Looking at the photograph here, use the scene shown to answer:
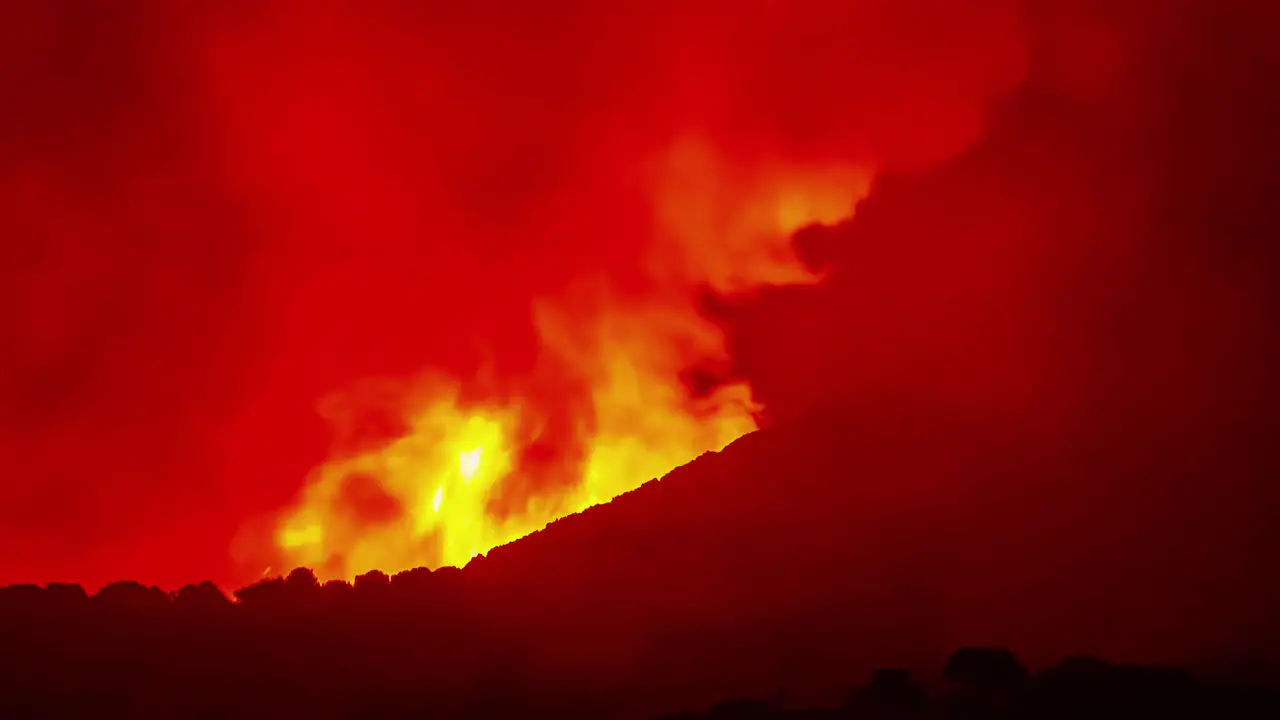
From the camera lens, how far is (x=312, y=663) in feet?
97.2

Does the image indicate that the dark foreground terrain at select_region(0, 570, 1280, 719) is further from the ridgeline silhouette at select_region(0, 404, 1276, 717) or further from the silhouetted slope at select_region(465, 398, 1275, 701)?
the silhouetted slope at select_region(465, 398, 1275, 701)

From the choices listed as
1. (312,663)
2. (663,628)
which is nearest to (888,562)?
(663,628)

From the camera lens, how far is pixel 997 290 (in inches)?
1544

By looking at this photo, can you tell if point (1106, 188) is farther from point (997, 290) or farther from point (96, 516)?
point (96, 516)

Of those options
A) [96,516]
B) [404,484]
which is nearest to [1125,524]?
[404,484]

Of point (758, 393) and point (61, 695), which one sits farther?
point (758, 393)

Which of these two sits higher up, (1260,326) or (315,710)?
(1260,326)

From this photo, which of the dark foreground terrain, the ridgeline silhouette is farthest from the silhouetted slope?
the dark foreground terrain

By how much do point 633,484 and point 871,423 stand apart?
24.0 feet

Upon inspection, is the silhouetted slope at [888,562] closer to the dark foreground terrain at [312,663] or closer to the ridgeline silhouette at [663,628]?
the ridgeline silhouette at [663,628]

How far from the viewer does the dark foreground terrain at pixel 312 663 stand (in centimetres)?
2789

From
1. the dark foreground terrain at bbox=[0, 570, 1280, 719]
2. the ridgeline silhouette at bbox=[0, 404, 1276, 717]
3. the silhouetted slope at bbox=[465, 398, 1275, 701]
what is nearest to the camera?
the dark foreground terrain at bbox=[0, 570, 1280, 719]

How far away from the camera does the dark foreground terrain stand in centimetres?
2789

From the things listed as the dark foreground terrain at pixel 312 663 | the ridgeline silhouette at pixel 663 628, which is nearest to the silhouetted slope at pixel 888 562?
the ridgeline silhouette at pixel 663 628
